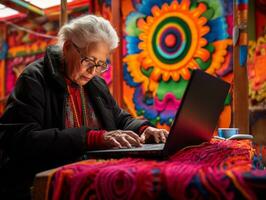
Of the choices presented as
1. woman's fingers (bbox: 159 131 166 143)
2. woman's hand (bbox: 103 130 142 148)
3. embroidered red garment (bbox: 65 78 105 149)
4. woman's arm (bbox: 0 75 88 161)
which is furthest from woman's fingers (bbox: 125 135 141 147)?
embroidered red garment (bbox: 65 78 105 149)

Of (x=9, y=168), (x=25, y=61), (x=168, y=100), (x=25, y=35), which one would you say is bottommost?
(x=9, y=168)

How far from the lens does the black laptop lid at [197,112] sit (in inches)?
28.4

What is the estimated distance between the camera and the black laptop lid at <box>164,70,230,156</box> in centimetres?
72

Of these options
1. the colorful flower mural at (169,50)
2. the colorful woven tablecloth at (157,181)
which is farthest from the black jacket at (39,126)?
the colorful flower mural at (169,50)

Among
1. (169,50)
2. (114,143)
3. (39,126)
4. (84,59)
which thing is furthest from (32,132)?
(169,50)

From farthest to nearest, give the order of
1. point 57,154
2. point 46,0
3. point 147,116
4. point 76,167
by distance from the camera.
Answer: point 147,116 → point 46,0 → point 57,154 → point 76,167

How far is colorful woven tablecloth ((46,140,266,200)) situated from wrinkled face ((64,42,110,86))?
67cm

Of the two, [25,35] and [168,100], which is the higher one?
[25,35]

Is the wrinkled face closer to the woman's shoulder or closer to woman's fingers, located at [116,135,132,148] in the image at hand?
the woman's shoulder

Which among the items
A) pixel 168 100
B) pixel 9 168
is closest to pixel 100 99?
pixel 9 168

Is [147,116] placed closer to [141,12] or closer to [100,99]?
[141,12]

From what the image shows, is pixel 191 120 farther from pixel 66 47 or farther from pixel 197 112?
pixel 66 47

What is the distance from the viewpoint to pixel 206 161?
0.72 m

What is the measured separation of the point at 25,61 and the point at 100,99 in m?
2.66
